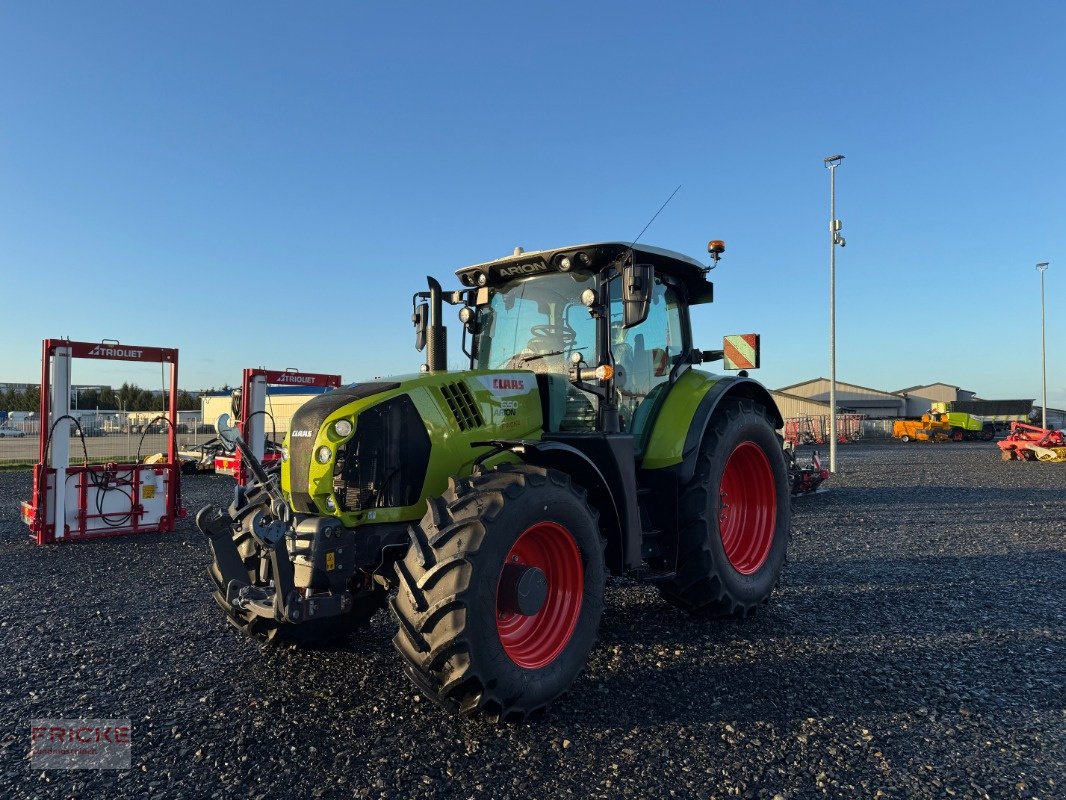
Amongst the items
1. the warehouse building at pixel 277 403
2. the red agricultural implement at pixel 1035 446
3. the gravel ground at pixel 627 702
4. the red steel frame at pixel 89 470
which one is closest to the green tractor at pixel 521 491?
the gravel ground at pixel 627 702

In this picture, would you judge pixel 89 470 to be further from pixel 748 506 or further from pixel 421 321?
pixel 748 506

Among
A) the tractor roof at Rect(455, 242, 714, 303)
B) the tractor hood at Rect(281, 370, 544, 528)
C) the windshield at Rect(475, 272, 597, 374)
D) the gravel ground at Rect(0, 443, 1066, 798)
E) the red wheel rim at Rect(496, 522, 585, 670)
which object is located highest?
the tractor roof at Rect(455, 242, 714, 303)

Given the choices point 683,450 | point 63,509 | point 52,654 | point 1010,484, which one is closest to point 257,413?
point 63,509

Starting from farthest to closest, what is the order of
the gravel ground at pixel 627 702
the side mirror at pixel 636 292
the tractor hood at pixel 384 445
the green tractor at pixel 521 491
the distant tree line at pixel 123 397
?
1. the distant tree line at pixel 123 397
2. the side mirror at pixel 636 292
3. the tractor hood at pixel 384 445
4. the green tractor at pixel 521 491
5. the gravel ground at pixel 627 702

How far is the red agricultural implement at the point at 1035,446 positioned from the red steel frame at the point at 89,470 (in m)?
24.7

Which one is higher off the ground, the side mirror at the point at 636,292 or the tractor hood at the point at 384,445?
the side mirror at the point at 636,292

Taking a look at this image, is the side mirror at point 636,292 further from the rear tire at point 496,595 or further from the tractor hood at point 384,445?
the rear tire at point 496,595

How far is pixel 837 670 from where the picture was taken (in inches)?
162

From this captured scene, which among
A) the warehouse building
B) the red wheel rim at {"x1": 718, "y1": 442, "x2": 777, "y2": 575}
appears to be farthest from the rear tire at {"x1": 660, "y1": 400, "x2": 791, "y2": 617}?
the warehouse building

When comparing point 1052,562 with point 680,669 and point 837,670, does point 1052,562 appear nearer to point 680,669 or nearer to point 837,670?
point 837,670

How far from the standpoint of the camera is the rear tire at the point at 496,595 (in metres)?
3.12

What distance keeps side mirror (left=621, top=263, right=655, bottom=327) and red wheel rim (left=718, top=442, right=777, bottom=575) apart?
189cm

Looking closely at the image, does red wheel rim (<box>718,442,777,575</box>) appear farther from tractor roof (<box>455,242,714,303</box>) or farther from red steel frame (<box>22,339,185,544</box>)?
red steel frame (<box>22,339,185,544</box>)

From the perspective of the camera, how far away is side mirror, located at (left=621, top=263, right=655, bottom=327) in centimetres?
423
